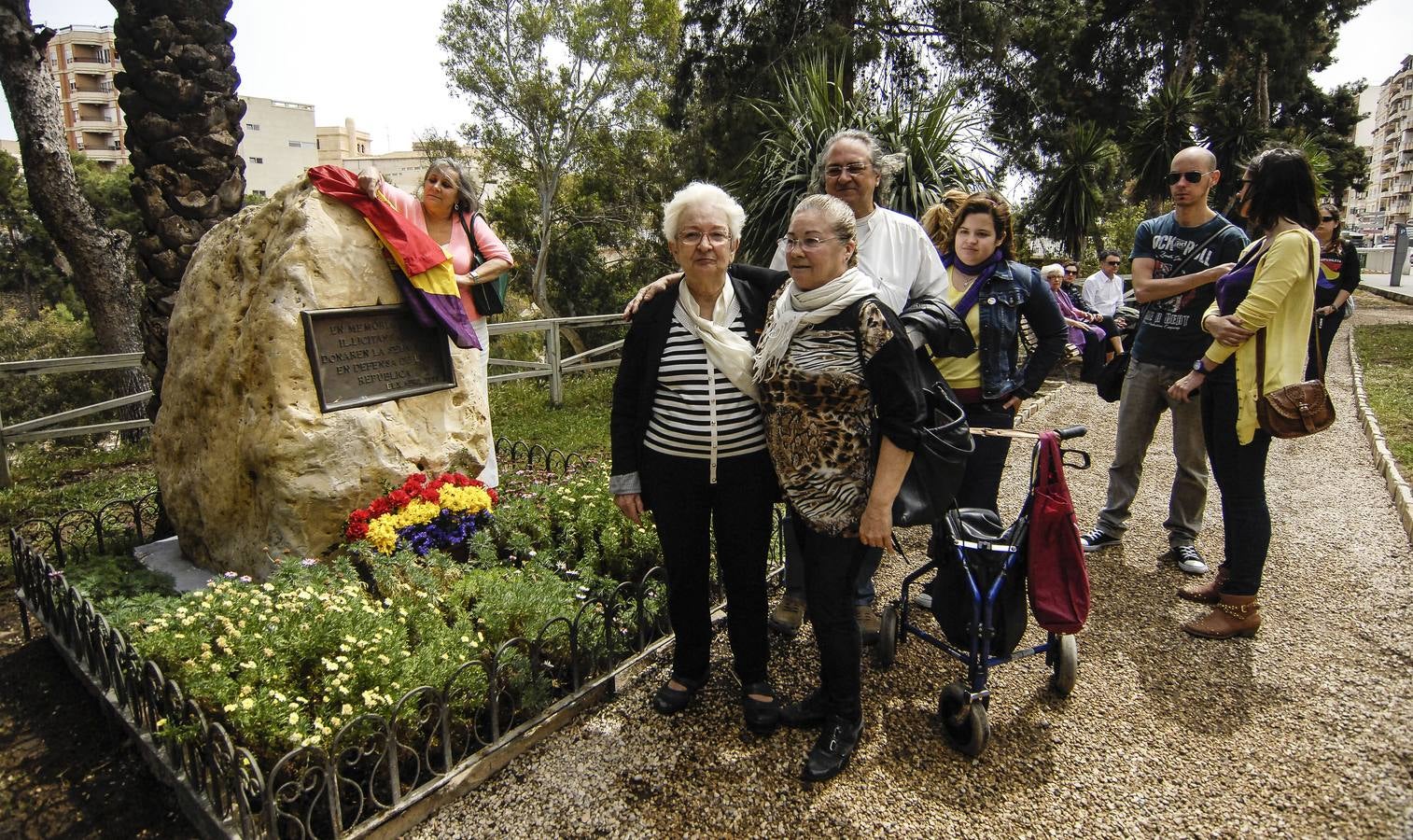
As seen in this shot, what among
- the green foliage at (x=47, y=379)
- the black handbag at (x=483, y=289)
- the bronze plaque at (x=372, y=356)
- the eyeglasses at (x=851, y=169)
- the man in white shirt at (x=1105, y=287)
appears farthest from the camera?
the green foliage at (x=47, y=379)

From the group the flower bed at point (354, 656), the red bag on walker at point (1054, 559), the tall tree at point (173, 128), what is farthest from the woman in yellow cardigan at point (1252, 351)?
the tall tree at point (173, 128)

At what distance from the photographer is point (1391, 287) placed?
75.0 feet

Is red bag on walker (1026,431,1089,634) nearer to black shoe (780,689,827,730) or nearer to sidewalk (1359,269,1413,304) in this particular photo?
black shoe (780,689,827,730)

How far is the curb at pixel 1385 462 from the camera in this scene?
4.83 meters

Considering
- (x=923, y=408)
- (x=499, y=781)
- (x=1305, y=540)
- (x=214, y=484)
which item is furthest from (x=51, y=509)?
(x=1305, y=540)

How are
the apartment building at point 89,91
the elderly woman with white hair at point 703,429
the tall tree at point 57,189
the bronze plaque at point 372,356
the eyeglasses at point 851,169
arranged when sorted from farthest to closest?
1. the apartment building at point 89,91
2. the tall tree at point 57,189
3. the bronze plaque at point 372,356
4. the eyeglasses at point 851,169
5. the elderly woman with white hair at point 703,429

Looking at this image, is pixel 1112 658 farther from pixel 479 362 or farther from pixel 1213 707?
pixel 479 362

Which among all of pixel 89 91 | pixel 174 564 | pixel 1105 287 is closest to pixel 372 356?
pixel 174 564

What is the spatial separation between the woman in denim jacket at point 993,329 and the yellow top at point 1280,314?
741 millimetres

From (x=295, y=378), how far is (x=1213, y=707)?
420 cm

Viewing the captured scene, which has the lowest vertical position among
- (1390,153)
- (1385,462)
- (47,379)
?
(47,379)

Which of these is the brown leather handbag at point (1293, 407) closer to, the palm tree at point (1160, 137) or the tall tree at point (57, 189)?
the tall tree at point (57, 189)

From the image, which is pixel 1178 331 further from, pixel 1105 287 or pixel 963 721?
pixel 1105 287

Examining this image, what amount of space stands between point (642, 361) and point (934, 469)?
3.47ft
